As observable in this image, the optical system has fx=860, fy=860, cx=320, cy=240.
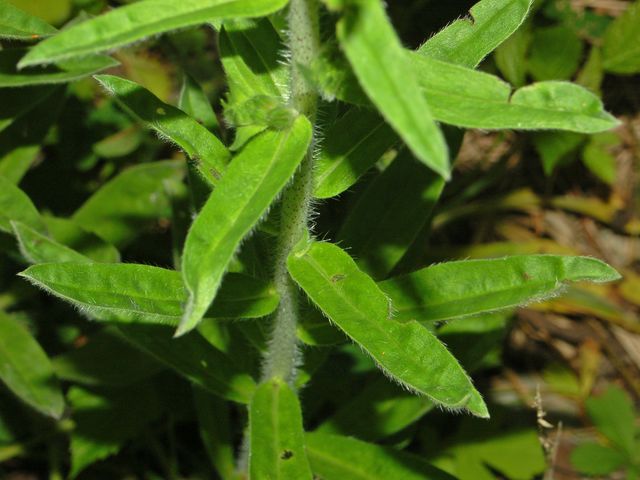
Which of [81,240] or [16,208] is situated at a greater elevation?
[16,208]

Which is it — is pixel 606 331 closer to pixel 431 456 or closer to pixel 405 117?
pixel 431 456

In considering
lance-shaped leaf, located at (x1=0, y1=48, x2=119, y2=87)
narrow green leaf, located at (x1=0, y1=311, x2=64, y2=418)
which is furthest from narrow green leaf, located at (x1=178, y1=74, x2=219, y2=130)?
narrow green leaf, located at (x1=0, y1=311, x2=64, y2=418)

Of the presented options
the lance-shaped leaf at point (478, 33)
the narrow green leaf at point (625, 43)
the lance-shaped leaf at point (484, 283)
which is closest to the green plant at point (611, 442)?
the narrow green leaf at point (625, 43)

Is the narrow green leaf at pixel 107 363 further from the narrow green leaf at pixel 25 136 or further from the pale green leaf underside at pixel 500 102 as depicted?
the pale green leaf underside at pixel 500 102

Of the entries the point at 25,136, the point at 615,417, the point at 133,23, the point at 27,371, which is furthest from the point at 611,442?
the point at 133,23

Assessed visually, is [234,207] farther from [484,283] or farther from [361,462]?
[361,462]

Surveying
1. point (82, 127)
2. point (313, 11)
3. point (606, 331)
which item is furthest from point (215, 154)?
point (606, 331)

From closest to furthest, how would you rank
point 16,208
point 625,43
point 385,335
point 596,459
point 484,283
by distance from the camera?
point 385,335
point 484,283
point 16,208
point 625,43
point 596,459
